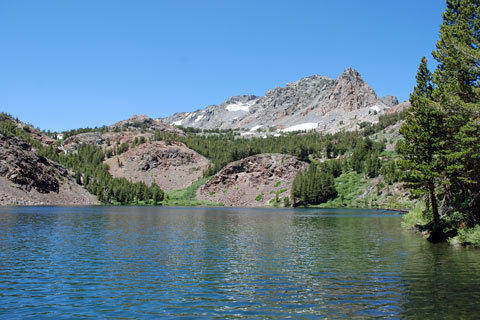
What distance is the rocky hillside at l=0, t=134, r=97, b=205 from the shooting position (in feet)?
518

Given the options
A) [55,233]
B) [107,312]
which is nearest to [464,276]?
[107,312]

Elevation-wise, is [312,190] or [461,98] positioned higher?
[461,98]

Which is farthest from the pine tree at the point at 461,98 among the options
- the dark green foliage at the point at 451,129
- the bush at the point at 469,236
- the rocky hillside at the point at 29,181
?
the rocky hillside at the point at 29,181

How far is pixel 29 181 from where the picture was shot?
171250 mm

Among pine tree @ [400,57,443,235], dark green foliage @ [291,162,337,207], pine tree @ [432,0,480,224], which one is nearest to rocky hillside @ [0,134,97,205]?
dark green foliage @ [291,162,337,207]

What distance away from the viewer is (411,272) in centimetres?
2878

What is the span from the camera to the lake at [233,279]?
1938 centimetres

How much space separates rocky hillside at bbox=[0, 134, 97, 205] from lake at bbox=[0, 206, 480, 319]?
129579 millimetres

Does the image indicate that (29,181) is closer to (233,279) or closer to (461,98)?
(233,279)

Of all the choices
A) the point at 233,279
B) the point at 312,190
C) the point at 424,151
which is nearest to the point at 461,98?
the point at 424,151

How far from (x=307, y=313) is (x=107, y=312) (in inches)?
389

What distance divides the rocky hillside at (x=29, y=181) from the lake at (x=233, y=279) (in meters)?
130

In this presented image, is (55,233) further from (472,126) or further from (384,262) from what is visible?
(472,126)

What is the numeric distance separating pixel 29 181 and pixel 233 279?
172 meters
